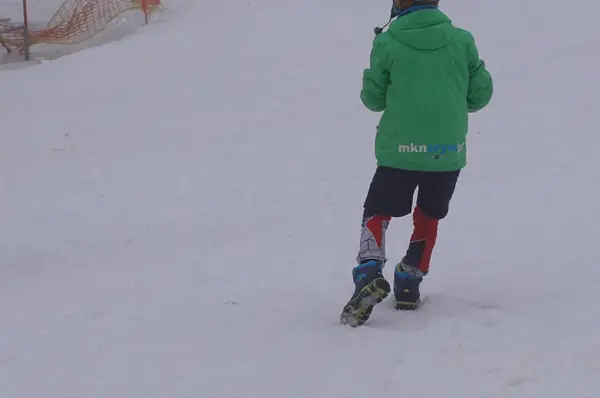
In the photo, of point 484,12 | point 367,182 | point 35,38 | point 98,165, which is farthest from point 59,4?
point 367,182

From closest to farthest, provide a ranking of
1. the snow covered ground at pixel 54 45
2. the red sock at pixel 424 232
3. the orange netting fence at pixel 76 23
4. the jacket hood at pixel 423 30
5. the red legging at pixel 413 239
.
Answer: the jacket hood at pixel 423 30 < the red legging at pixel 413 239 < the red sock at pixel 424 232 < the snow covered ground at pixel 54 45 < the orange netting fence at pixel 76 23

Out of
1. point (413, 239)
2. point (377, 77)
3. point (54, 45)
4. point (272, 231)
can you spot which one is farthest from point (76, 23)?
point (377, 77)

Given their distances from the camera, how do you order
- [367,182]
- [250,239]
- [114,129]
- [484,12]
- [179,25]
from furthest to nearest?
[179,25] → [484,12] → [114,129] → [367,182] → [250,239]

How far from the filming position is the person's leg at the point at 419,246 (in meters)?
4.32

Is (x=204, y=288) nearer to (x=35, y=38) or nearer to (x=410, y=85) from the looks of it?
(x=410, y=85)

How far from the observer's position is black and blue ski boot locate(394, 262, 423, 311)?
4.50 m

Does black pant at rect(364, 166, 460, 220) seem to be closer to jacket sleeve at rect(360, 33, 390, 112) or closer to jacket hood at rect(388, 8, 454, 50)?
jacket sleeve at rect(360, 33, 390, 112)

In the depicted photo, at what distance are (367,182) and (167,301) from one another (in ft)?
10.8

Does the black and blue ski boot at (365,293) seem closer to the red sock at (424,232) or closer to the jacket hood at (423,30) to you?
the red sock at (424,232)

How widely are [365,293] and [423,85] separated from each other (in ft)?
3.43

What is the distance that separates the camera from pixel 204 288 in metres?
5.45

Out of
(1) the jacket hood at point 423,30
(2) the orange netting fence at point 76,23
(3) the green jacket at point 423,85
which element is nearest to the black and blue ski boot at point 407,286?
(3) the green jacket at point 423,85

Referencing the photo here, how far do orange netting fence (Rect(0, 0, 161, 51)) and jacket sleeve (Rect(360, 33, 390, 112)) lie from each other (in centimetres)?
1515

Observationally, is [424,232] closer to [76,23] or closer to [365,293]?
[365,293]
